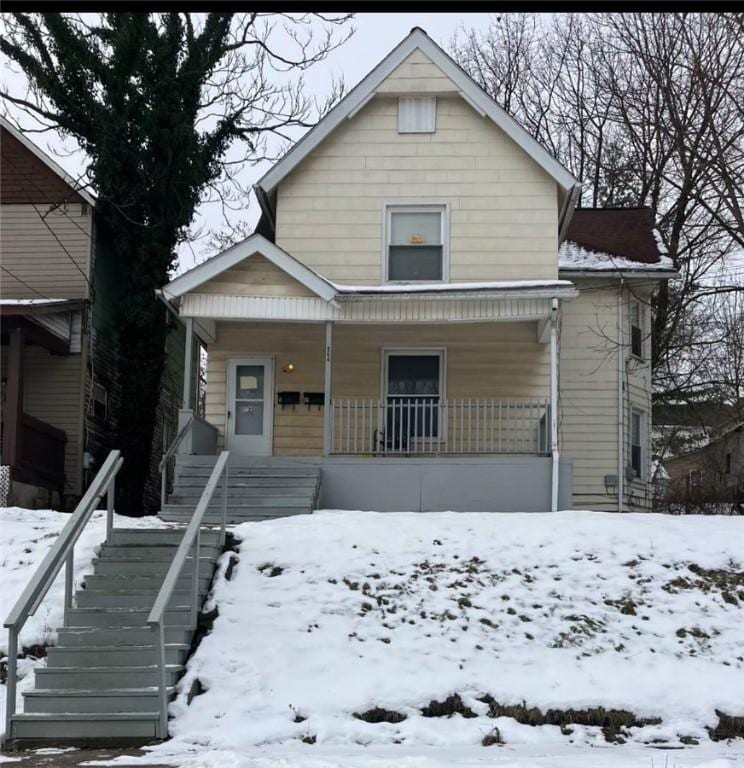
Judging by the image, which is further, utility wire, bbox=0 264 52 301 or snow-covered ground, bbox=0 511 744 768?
utility wire, bbox=0 264 52 301

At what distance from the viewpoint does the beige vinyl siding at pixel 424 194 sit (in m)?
18.8

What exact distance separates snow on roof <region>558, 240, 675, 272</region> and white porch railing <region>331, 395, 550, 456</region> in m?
3.83

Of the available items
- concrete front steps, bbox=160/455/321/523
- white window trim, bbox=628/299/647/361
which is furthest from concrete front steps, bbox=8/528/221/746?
white window trim, bbox=628/299/647/361

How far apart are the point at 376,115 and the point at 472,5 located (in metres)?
17.3

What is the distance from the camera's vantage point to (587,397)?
68.2 feet

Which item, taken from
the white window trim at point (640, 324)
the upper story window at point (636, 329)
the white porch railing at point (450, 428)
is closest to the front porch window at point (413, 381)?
the white porch railing at point (450, 428)

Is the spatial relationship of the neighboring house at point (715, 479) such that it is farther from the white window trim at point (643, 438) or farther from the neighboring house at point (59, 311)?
the neighboring house at point (59, 311)

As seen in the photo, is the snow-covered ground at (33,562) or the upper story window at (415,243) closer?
the snow-covered ground at (33,562)

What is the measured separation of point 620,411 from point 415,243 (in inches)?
202

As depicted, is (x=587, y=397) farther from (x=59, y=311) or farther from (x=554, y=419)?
(x=59, y=311)

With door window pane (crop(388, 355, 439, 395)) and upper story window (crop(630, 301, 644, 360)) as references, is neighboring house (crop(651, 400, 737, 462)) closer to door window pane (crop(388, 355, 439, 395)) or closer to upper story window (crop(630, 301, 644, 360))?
upper story window (crop(630, 301, 644, 360))

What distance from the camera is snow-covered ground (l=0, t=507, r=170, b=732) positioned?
10086 mm

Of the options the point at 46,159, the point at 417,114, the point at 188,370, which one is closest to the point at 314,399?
the point at 188,370

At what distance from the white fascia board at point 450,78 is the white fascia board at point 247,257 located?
2.38 meters
